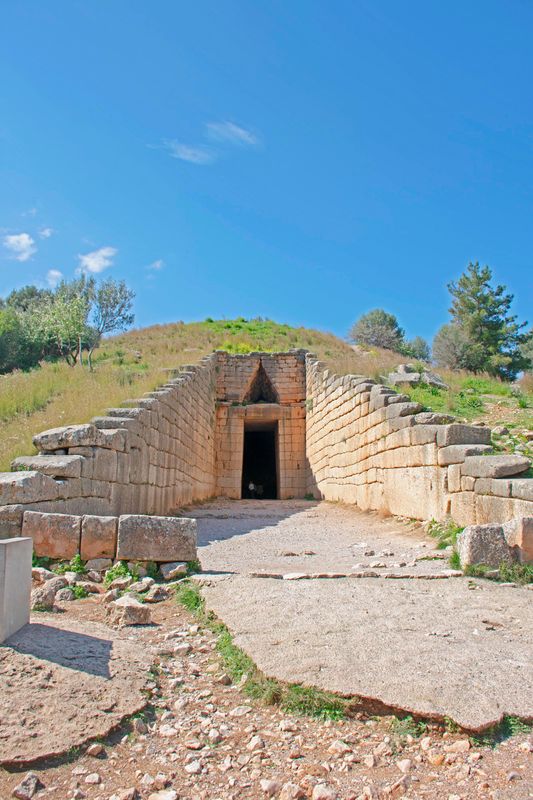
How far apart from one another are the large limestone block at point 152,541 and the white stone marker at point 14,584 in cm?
160

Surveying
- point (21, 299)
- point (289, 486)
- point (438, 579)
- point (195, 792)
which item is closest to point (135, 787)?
point (195, 792)

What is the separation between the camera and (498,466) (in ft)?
22.4

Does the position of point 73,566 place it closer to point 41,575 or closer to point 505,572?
point 41,575

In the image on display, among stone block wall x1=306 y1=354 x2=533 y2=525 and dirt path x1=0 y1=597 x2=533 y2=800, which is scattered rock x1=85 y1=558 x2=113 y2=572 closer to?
dirt path x1=0 y1=597 x2=533 y2=800

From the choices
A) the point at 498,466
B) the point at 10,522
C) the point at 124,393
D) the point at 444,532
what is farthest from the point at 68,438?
the point at 498,466

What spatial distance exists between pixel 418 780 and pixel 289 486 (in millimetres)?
17091

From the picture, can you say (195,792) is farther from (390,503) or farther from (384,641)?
(390,503)

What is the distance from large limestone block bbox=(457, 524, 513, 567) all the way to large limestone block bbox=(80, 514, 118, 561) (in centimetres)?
347

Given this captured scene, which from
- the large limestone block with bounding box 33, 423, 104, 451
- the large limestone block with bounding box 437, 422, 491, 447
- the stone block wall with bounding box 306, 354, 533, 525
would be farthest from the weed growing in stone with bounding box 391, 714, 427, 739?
the large limestone block with bounding box 437, 422, 491, 447

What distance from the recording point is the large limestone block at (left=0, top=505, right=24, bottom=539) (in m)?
5.61

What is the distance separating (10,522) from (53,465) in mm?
1074

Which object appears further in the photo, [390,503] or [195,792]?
[390,503]

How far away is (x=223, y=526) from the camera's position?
10.6 m

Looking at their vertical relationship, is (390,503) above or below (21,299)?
below
